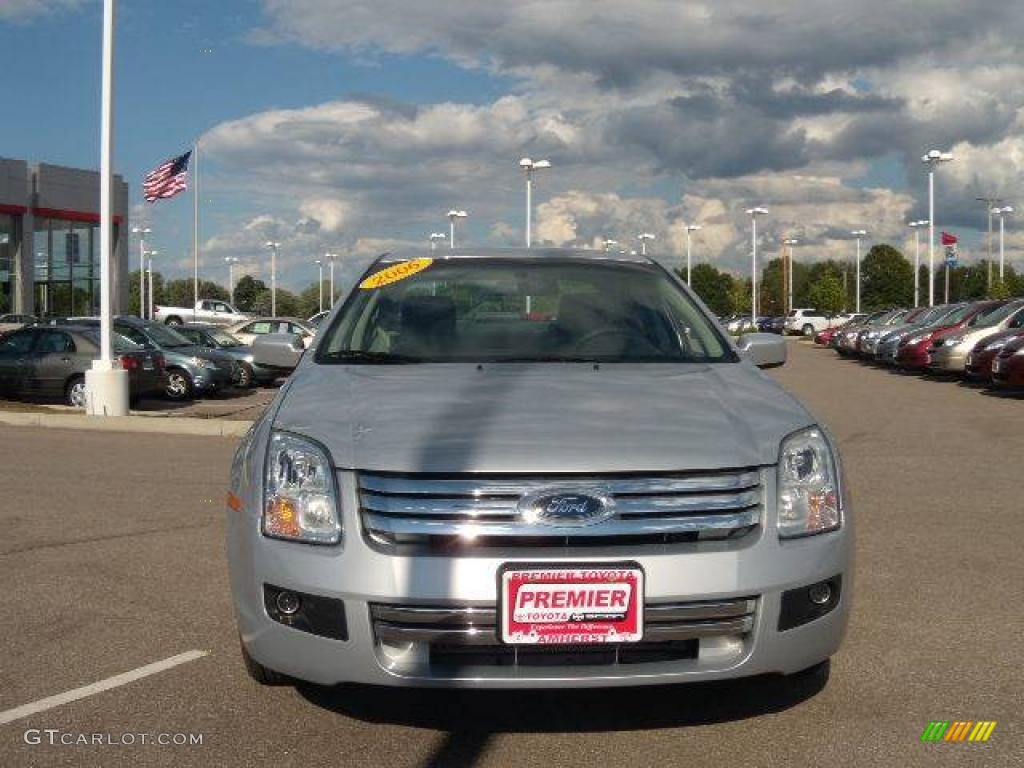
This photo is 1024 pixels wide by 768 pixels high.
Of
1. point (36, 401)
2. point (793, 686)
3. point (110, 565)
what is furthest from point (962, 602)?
point (36, 401)

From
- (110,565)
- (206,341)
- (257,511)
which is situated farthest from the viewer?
(206,341)

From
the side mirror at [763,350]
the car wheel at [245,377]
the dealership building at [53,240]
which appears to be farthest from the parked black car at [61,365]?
the dealership building at [53,240]

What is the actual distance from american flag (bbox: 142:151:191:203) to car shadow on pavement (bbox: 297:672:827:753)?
33333 mm

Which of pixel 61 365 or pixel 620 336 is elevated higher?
pixel 620 336

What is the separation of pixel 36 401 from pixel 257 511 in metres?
15.6

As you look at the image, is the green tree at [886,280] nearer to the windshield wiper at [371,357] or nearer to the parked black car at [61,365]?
the parked black car at [61,365]

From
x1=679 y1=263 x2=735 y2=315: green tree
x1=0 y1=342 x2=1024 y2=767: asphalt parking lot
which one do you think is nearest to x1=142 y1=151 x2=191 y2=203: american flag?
x1=0 y1=342 x2=1024 y2=767: asphalt parking lot

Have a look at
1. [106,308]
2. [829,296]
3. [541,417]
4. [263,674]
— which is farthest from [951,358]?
[829,296]

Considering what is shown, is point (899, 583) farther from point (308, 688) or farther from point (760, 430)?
point (308, 688)

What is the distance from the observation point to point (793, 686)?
4152 mm

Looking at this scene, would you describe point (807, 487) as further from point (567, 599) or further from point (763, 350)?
point (763, 350)

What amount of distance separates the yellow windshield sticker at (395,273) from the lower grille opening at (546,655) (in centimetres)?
229

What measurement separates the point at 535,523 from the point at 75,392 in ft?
50.6

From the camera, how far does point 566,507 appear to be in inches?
132
